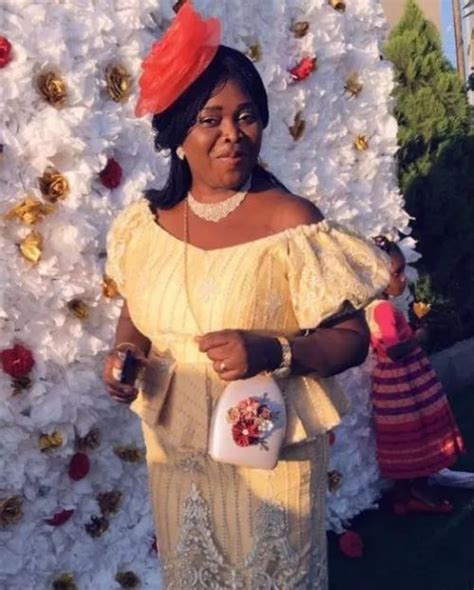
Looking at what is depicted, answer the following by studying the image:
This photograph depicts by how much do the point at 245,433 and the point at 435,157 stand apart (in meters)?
4.85

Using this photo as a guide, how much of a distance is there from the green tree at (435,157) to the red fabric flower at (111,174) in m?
3.52

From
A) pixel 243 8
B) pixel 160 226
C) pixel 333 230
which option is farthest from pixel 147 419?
pixel 243 8

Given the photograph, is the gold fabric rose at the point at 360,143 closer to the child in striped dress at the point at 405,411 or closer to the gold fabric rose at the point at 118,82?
the child in striped dress at the point at 405,411

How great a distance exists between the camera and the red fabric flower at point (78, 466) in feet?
11.0

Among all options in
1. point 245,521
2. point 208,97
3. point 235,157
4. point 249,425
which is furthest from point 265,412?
point 208,97

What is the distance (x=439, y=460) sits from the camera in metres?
4.87

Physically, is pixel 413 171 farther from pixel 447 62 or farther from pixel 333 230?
pixel 333 230

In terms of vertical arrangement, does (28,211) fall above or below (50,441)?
above

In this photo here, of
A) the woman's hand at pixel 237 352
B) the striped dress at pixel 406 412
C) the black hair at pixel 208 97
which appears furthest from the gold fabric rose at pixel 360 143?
the woman's hand at pixel 237 352

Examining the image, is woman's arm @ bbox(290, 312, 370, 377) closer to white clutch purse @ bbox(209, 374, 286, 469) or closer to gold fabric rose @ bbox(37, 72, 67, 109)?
white clutch purse @ bbox(209, 374, 286, 469)

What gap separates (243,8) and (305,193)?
783 mm

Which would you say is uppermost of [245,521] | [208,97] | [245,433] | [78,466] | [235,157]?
[208,97]

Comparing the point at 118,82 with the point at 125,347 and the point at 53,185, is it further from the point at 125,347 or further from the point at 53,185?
the point at 125,347

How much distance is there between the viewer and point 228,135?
2.30 m
